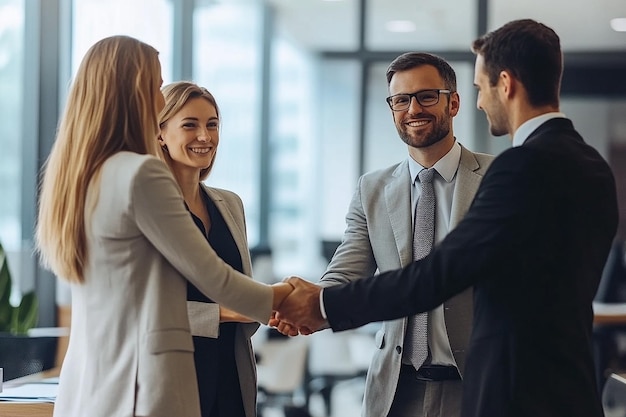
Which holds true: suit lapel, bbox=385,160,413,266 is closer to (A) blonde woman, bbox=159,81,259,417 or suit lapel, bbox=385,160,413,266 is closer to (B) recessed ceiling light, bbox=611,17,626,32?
(A) blonde woman, bbox=159,81,259,417

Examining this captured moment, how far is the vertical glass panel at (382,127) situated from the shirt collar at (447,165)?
420 centimetres

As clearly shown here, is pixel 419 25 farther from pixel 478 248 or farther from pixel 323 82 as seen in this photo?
pixel 478 248

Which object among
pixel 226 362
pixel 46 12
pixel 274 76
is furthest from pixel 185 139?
pixel 274 76

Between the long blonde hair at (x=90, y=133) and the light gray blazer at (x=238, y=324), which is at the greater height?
the long blonde hair at (x=90, y=133)

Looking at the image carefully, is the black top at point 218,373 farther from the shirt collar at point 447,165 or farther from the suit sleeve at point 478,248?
the shirt collar at point 447,165

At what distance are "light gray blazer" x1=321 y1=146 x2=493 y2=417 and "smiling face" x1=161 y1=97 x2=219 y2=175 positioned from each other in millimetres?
450

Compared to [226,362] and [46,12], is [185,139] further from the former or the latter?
[46,12]

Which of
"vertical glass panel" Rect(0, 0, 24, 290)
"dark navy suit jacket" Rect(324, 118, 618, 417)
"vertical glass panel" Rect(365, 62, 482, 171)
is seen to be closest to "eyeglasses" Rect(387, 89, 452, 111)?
"dark navy suit jacket" Rect(324, 118, 618, 417)

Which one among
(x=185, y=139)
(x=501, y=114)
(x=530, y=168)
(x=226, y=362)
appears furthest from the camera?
(x=185, y=139)

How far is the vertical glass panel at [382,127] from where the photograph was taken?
6.87 metres

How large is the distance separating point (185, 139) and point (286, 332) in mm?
651

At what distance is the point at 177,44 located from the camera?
22.4 ft

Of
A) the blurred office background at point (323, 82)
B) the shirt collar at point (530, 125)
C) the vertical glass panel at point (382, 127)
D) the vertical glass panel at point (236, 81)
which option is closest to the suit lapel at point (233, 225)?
the shirt collar at point (530, 125)

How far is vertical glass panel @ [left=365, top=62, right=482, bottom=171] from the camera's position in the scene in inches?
270
